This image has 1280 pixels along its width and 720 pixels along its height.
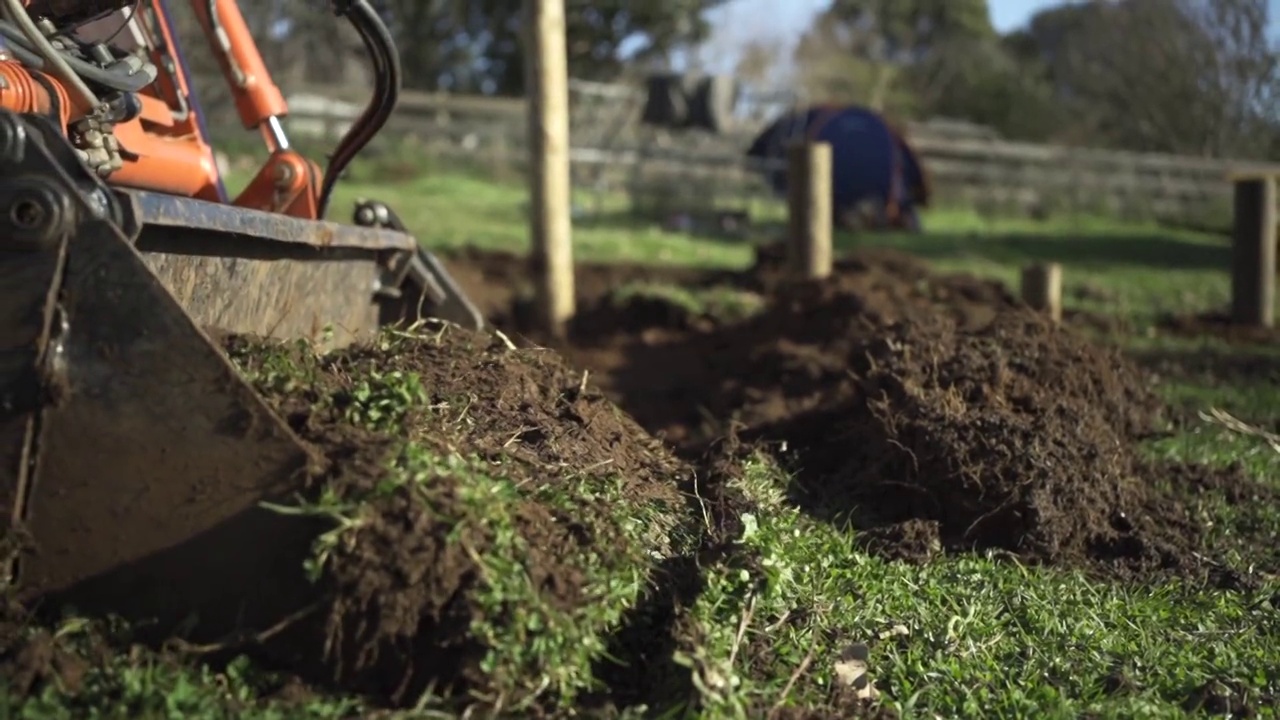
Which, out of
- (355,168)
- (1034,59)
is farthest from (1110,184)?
(1034,59)

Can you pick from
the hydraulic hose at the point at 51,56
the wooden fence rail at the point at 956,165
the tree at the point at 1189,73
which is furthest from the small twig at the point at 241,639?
the wooden fence rail at the point at 956,165

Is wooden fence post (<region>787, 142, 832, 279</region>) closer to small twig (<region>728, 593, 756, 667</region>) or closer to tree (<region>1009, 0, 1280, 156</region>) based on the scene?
tree (<region>1009, 0, 1280, 156</region>)

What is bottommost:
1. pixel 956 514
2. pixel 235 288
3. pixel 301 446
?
pixel 956 514

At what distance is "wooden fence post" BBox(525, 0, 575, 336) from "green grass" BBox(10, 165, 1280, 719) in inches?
179

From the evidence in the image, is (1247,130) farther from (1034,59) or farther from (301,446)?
(1034,59)

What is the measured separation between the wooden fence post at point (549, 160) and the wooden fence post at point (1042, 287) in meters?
3.04

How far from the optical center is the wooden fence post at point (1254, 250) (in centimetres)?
1023

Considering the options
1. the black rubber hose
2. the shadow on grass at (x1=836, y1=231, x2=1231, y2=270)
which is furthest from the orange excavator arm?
the shadow on grass at (x1=836, y1=231, x2=1231, y2=270)

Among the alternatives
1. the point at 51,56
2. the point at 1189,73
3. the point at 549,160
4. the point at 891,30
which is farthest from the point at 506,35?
the point at 51,56

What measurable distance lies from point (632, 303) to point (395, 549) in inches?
290

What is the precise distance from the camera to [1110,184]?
1981 centimetres

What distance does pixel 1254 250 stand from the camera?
10297 millimetres

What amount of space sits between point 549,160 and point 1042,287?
332cm

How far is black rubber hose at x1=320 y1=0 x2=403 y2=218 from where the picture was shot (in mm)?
4902
